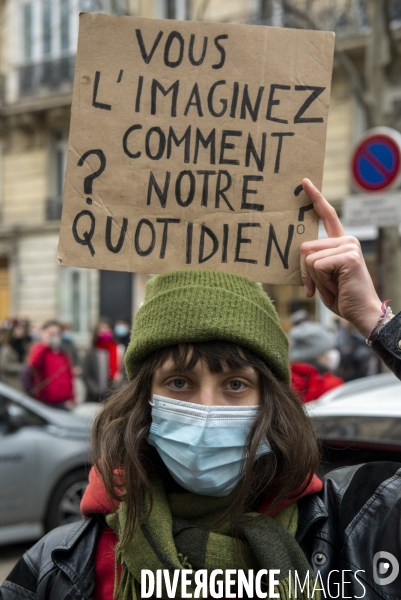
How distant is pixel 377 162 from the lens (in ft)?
21.4

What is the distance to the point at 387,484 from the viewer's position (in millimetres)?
1822

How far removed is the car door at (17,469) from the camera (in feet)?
19.4

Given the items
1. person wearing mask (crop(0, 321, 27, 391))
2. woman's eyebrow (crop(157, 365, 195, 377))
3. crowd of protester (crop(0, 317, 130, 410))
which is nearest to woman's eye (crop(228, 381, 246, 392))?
woman's eyebrow (crop(157, 365, 195, 377))

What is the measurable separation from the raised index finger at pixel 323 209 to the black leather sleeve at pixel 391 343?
0.28 m

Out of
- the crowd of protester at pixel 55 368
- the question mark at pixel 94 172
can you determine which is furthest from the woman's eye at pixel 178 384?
the crowd of protester at pixel 55 368

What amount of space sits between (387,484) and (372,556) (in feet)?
0.59

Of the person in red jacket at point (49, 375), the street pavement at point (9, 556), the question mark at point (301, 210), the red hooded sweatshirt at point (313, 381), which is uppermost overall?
the question mark at point (301, 210)

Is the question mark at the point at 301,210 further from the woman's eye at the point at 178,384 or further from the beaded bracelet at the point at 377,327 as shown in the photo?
the woman's eye at the point at 178,384

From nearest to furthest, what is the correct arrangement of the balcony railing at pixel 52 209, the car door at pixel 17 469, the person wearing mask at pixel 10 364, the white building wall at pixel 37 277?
the car door at pixel 17 469 → the person wearing mask at pixel 10 364 → the white building wall at pixel 37 277 → the balcony railing at pixel 52 209

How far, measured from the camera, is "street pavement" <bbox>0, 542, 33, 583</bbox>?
5.62 metres

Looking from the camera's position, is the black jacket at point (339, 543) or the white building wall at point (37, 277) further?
the white building wall at point (37, 277)

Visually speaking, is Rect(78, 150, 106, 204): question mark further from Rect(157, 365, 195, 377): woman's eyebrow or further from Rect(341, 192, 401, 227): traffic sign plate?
Rect(341, 192, 401, 227): traffic sign plate

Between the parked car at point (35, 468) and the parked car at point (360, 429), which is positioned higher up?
the parked car at point (360, 429)

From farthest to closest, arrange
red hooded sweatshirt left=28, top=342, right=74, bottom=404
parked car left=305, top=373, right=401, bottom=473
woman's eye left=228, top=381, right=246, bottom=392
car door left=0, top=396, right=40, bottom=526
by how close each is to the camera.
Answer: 1. red hooded sweatshirt left=28, top=342, right=74, bottom=404
2. car door left=0, top=396, right=40, bottom=526
3. parked car left=305, top=373, right=401, bottom=473
4. woman's eye left=228, top=381, right=246, bottom=392
